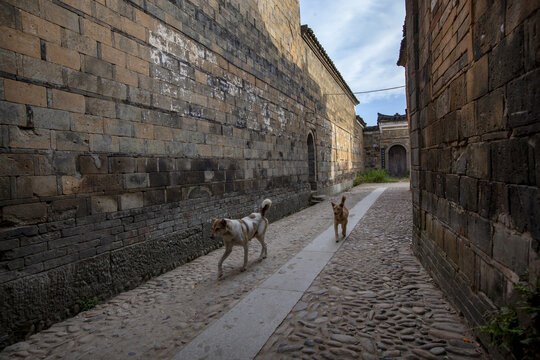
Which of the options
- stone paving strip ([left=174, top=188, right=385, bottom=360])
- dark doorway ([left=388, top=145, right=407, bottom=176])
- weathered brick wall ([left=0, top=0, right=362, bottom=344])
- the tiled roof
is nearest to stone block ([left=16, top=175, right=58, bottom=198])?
weathered brick wall ([left=0, top=0, right=362, bottom=344])

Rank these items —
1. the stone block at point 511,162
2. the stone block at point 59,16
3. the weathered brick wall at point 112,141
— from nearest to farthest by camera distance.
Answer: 1. the stone block at point 511,162
2. the weathered brick wall at point 112,141
3. the stone block at point 59,16

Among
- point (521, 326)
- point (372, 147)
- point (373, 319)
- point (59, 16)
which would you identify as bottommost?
point (373, 319)

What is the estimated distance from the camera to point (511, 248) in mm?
1865

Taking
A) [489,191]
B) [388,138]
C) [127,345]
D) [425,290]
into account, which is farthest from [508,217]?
[388,138]

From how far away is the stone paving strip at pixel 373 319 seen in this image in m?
2.39

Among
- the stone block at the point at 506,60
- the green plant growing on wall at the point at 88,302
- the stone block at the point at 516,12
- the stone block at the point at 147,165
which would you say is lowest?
the green plant growing on wall at the point at 88,302

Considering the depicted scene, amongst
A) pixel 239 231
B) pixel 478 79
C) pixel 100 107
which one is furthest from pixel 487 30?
pixel 100 107

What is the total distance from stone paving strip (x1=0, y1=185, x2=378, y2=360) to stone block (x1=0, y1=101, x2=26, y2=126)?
2.24m

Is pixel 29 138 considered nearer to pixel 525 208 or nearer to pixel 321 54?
pixel 525 208

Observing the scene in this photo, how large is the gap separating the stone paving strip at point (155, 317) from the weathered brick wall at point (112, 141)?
0.76 ft

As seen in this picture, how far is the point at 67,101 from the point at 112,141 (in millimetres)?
722

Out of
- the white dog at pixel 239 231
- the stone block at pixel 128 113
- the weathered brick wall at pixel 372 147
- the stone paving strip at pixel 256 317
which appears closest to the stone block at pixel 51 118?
the stone block at pixel 128 113

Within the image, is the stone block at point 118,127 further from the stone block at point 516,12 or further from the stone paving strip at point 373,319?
the stone block at point 516,12

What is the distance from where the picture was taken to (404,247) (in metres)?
5.29
